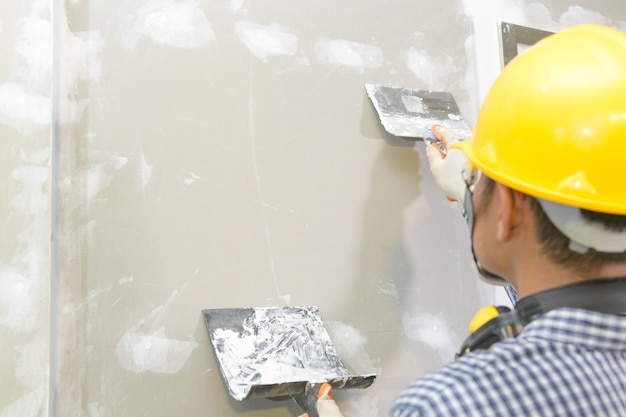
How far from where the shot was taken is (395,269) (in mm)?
1977

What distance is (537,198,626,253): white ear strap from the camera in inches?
35.8

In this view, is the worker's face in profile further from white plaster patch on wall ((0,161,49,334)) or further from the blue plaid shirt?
white plaster patch on wall ((0,161,49,334))

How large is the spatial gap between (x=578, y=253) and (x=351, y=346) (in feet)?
3.41

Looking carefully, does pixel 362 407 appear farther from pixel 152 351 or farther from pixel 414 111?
pixel 414 111

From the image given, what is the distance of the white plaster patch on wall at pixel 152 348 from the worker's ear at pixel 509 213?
941 millimetres

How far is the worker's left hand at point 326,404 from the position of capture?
1486mm

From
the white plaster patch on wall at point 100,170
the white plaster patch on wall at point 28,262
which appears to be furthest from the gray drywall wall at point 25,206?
the white plaster patch on wall at point 100,170

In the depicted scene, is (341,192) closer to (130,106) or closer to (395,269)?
(395,269)

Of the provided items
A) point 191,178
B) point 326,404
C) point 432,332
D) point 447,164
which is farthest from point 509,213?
point 432,332

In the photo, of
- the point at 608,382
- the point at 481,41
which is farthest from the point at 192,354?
the point at 481,41

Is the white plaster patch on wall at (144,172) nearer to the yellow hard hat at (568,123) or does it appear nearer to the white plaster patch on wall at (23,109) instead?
the white plaster patch on wall at (23,109)

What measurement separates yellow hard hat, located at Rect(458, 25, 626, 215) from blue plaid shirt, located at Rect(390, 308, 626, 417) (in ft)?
0.58

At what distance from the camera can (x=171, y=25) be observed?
1782 millimetres

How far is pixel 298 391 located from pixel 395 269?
0.53 metres
